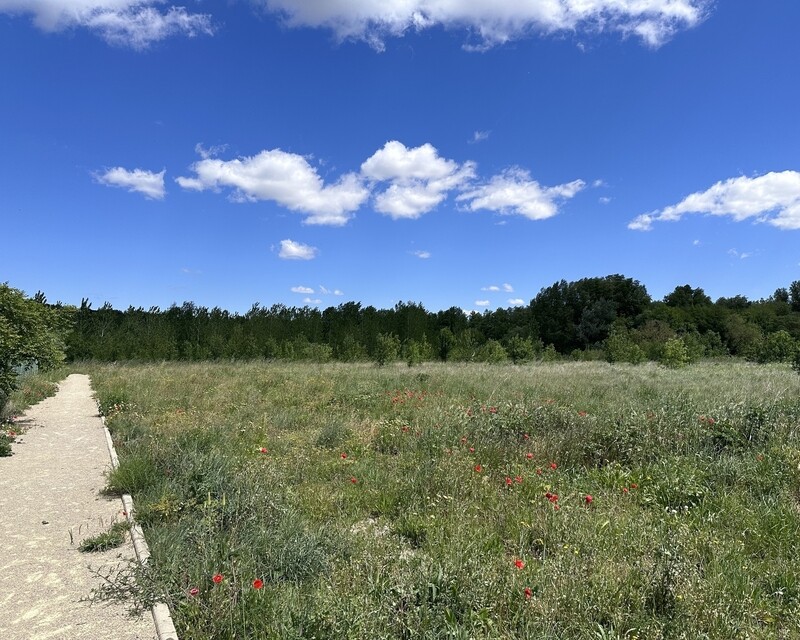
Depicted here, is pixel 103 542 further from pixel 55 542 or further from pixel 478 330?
pixel 478 330

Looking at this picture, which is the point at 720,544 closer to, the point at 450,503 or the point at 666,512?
the point at 666,512

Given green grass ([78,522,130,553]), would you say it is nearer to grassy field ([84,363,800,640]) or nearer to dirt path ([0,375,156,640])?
dirt path ([0,375,156,640])

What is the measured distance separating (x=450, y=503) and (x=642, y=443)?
3520 millimetres

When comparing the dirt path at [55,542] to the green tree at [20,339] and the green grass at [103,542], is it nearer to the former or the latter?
the green grass at [103,542]

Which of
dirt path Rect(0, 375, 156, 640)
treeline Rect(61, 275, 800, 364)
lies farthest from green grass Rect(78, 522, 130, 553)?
treeline Rect(61, 275, 800, 364)

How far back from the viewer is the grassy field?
9.84 feet

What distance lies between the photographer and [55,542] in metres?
4.52

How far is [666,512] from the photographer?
4.66 m

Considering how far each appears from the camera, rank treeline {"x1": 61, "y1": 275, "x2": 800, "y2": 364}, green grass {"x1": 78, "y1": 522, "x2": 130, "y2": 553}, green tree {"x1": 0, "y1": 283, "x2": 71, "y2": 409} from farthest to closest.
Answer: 1. treeline {"x1": 61, "y1": 275, "x2": 800, "y2": 364}
2. green tree {"x1": 0, "y1": 283, "x2": 71, "y2": 409}
3. green grass {"x1": 78, "y1": 522, "x2": 130, "y2": 553}

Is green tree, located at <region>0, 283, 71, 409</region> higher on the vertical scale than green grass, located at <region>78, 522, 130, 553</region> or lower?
higher

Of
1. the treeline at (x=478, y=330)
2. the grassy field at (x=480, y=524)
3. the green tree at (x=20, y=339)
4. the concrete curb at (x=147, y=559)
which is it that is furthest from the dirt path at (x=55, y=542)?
the treeline at (x=478, y=330)

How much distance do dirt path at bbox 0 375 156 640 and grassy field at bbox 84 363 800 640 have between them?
0.29m

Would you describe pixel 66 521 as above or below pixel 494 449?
below

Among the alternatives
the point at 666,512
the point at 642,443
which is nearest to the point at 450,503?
the point at 666,512
